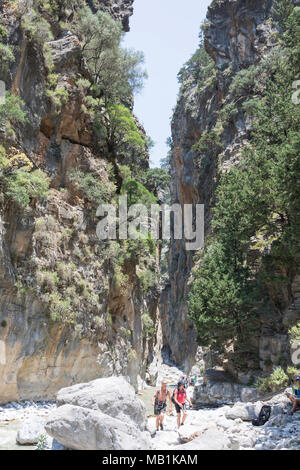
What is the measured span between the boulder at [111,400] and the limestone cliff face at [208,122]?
25.1 m

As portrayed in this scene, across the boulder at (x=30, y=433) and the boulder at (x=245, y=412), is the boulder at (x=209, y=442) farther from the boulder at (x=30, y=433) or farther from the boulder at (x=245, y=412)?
the boulder at (x=245, y=412)

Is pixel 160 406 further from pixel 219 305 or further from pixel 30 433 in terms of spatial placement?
pixel 219 305

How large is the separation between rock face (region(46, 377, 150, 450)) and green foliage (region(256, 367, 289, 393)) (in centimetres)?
876

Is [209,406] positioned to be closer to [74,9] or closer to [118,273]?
[118,273]

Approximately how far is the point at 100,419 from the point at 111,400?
0.91 metres

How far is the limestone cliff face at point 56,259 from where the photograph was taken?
48.5ft

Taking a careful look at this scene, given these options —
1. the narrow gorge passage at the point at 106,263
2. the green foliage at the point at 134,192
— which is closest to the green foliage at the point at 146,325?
the narrow gorge passage at the point at 106,263

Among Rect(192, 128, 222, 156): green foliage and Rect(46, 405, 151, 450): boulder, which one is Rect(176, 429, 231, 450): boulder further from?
Rect(192, 128, 222, 156): green foliage

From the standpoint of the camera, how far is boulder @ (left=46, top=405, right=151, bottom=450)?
283 inches

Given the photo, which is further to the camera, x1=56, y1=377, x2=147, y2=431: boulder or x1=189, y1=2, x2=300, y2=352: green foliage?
x1=189, y1=2, x2=300, y2=352: green foliage

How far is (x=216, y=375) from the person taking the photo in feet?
69.3

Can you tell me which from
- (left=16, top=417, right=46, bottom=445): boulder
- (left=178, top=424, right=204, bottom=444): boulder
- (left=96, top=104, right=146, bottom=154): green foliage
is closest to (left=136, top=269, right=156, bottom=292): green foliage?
(left=96, top=104, right=146, bottom=154): green foliage
